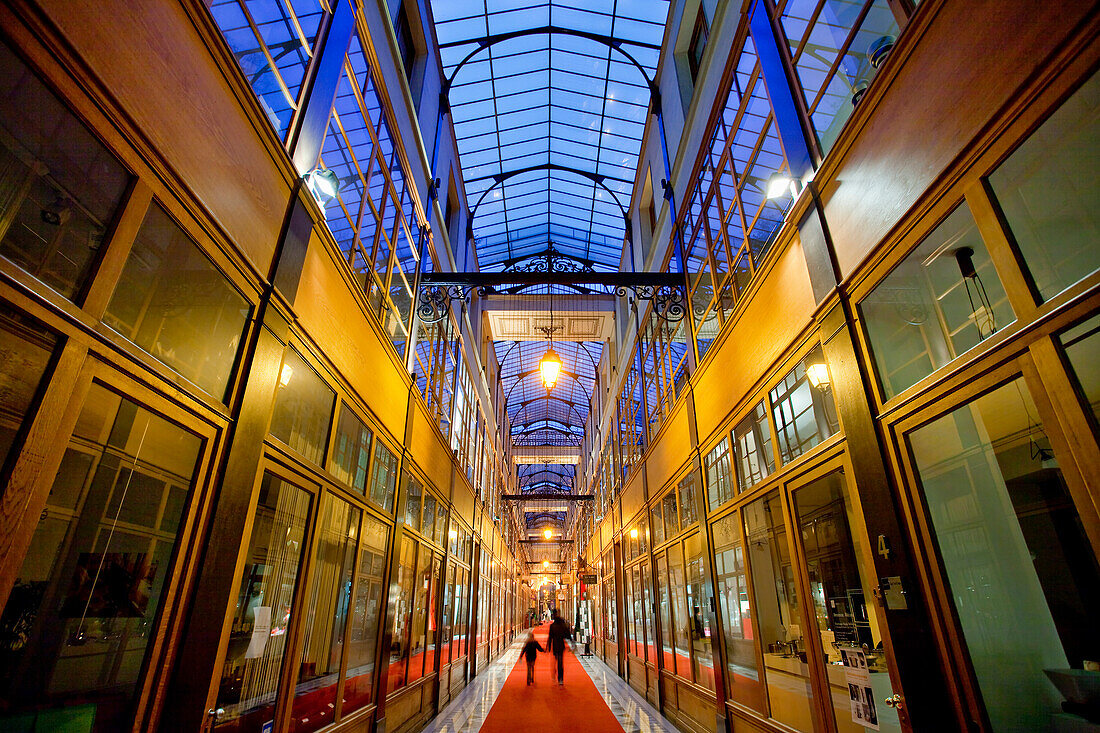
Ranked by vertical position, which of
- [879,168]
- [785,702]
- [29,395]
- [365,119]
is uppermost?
[365,119]

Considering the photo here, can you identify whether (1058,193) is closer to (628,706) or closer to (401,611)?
(401,611)

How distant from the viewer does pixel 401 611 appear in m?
7.01

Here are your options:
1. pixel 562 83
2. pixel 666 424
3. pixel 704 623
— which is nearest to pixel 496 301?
pixel 562 83

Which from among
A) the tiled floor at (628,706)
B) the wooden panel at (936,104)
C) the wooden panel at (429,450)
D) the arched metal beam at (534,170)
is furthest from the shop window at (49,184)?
the arched metal beam at (534,170)

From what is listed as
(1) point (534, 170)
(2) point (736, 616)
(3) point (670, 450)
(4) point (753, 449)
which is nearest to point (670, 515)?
(3) point (670, 450)

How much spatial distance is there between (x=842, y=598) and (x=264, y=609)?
159 inches

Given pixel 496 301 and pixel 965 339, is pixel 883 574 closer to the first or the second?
pixel 965 339

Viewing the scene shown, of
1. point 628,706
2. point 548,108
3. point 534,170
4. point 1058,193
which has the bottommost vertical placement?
point 628,706

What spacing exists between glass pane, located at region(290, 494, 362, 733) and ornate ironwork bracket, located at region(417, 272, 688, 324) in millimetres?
3841

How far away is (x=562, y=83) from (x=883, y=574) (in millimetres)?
11816

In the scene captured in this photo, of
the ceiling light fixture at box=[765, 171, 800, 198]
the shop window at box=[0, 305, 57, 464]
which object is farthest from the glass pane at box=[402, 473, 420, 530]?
the ceiling light fixture at box=[765, 171, 800, 198]

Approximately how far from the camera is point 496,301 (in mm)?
15047

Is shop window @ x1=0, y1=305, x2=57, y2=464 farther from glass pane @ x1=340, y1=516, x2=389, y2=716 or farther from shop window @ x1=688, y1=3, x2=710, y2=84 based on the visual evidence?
shop window @ x1=688, y1=3, x2=710, y2=84

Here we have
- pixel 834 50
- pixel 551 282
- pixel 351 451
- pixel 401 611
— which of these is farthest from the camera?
pixel 551 282
